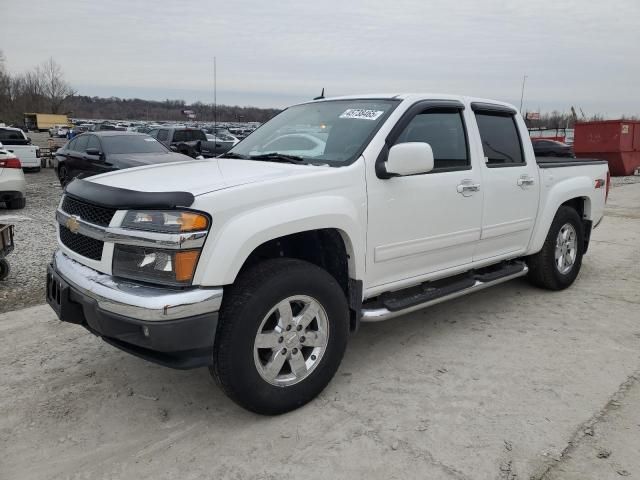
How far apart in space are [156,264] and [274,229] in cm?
64

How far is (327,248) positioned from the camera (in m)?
3.48

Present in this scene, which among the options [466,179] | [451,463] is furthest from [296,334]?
[466,179]

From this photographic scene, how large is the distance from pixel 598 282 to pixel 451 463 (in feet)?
13.3

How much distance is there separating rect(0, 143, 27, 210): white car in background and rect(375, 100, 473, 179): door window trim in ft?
29.7

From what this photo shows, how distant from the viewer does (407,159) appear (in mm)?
3303

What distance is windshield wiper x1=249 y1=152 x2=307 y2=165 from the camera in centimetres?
361

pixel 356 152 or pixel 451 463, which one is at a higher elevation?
pixel 356 152

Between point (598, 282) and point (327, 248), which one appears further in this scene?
point (598, 282)

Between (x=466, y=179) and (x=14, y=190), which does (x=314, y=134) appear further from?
(x=14, y=190)

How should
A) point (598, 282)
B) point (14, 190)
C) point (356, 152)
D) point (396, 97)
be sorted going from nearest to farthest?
1. point (356, 152)
2. point (396, 97)
3. point (598, 282)
4. point (14, 190)

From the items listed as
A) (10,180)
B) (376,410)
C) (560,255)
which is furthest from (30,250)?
(560,255)

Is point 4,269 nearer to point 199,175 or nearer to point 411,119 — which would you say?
point 199,175

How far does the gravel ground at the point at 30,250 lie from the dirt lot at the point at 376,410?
535 millimetres

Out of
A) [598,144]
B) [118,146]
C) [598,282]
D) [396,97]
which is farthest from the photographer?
[598,144]
